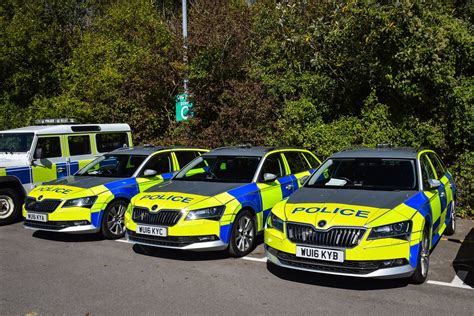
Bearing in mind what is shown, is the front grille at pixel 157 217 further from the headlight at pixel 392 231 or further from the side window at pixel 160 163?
the headlight at pixel 392 231

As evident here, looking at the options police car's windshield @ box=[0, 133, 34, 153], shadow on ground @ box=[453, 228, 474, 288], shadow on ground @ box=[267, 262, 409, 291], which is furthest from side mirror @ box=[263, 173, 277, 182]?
police car's windshield @ box=[0, 133, 34, 153]

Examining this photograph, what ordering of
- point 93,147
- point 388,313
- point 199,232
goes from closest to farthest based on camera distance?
point 388,313
point 199,232
point 93,147

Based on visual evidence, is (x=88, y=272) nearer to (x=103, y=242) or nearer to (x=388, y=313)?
(x=103, y=242)

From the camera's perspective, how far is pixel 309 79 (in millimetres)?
11852

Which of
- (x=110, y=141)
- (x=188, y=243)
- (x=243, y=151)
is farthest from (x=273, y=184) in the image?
(x=110, y=141)

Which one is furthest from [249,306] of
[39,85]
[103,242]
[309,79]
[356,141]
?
[39,85]

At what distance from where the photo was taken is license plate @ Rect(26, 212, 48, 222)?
7.16 meters

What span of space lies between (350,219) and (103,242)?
4324 mm

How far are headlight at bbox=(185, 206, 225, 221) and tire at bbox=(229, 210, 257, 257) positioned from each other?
291mm

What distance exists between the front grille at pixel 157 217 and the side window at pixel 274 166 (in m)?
1.72

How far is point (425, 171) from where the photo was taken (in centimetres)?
616

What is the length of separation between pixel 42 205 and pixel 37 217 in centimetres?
21

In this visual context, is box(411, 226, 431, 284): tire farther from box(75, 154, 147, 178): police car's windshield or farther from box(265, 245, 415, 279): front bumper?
box(75, 154, 147, 178): police car's windshield

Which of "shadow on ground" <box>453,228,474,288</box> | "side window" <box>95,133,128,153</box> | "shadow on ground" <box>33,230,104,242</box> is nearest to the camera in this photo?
"shadow on ground" <box>453,228,474,288</box>
